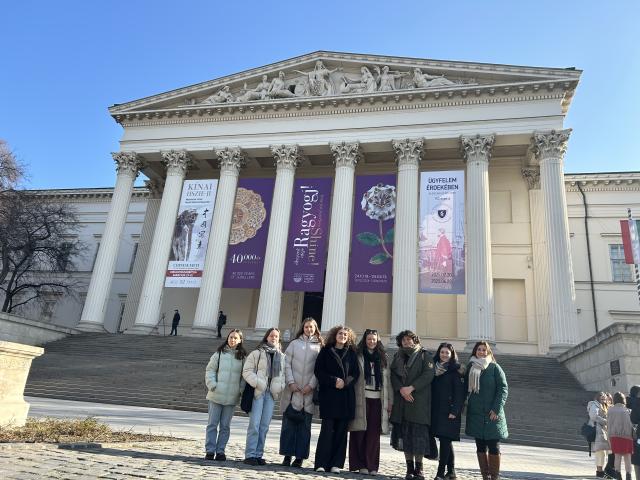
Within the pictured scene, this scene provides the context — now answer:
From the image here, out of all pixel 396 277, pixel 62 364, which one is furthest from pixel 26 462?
pixel 396 277

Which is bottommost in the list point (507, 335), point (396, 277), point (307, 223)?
point (507, 335)

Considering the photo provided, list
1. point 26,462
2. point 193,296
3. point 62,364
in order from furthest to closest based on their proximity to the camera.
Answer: point 193,296 < point 62,364 < point 26,462

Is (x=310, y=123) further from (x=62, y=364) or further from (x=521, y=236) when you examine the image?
(x=62, y=364)

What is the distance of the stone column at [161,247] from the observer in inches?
871

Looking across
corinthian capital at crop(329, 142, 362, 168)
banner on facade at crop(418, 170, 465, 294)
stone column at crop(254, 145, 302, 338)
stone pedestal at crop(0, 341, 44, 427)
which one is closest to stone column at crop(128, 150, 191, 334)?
stone column at crop(254, 145, 302, 338)

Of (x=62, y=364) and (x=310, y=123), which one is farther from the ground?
(x=310, y=123)

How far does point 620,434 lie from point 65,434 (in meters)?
7.42

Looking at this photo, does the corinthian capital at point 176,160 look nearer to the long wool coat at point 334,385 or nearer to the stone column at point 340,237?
the stone column at point 340,237

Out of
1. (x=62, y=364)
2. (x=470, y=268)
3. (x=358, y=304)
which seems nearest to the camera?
(x=62, y=364)

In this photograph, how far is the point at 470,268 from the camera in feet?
64.0

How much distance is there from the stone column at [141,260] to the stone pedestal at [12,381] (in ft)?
63.9

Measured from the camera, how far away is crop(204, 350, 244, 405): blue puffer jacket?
226 inches

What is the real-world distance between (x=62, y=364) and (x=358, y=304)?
13.8 metres

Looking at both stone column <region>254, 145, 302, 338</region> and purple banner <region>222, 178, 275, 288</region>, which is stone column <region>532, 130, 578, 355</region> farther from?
purple banner <region>222, 178, 275, 288</region>
